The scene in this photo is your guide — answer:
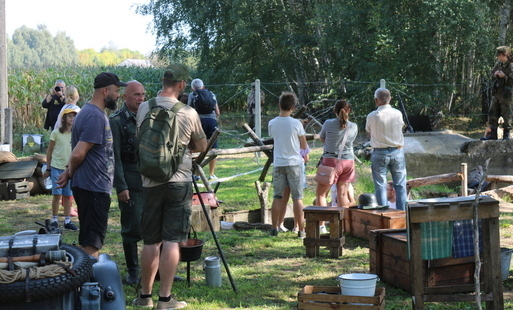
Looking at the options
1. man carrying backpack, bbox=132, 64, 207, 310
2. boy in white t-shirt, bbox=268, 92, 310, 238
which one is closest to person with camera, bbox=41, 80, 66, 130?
boy in white t-shirt, bbox=268, 92, 310, 238

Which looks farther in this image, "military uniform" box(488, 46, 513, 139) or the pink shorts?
"military uniform" box(488, 46, 513, 139)

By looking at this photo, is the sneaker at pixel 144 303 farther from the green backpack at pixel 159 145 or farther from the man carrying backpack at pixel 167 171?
the green backpack at pixel 159 145

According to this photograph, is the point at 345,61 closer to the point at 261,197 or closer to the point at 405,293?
the point at 261,197

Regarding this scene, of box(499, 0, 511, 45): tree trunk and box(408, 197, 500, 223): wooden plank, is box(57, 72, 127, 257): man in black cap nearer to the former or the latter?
box(408, 197, 500, 223): wooden plank

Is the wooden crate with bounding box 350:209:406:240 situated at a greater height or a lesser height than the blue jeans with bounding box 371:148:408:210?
lesser

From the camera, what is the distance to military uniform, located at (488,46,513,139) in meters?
13.5

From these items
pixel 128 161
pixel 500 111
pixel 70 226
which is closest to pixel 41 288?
pixel 128 161

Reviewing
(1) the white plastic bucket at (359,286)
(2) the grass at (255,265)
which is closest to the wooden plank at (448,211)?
(1) the white plastic bucket at (359,286)

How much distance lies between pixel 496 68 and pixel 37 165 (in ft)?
30.7

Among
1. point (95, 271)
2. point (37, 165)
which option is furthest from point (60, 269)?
point (37, 165)

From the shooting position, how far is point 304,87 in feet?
86.8

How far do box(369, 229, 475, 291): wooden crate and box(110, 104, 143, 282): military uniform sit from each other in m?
2.20

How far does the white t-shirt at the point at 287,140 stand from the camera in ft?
26.0

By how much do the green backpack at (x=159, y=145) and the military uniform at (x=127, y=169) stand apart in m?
0.78
